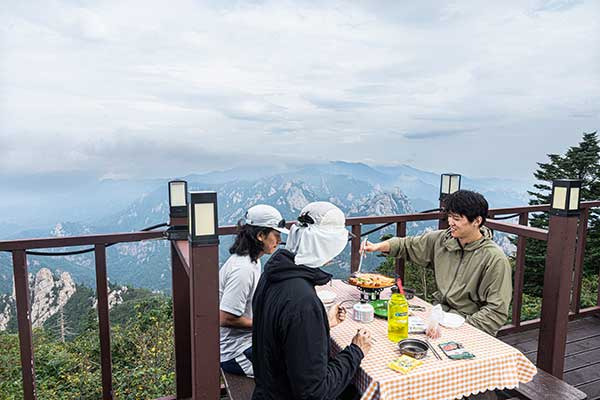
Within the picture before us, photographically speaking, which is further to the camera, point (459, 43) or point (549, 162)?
point (549, 162)

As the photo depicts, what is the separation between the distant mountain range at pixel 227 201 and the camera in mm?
2355

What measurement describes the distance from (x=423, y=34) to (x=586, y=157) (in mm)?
19402

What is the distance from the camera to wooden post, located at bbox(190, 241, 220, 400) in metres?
1.35

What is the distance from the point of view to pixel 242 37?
15.3 metres

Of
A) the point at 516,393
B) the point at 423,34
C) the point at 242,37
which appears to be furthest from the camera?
the point at 242,37

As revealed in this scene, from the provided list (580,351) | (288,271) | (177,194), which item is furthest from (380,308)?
(580,351)

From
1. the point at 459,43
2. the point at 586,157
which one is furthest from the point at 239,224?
the point at 586,157

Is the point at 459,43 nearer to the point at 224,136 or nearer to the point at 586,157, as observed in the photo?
the point at 224,136

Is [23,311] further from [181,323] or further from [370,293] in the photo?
[370,293]

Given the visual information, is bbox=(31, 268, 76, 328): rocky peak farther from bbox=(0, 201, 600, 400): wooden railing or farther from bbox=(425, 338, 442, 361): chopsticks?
bbox=(425, 338, 442, 361): chopsticks

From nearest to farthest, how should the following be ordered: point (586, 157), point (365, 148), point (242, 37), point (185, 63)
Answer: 1. point (242, 37)
2. point (185, 63)
3. point (365, 148)
4. point (586, 157)

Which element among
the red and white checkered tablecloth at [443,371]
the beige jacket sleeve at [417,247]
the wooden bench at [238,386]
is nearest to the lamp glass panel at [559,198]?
the beige jacket sleeve at [417,247]

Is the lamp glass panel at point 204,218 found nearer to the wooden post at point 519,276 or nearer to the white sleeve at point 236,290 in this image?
the white sleeve at point 236,290

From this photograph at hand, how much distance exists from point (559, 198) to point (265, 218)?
1.72 metres
